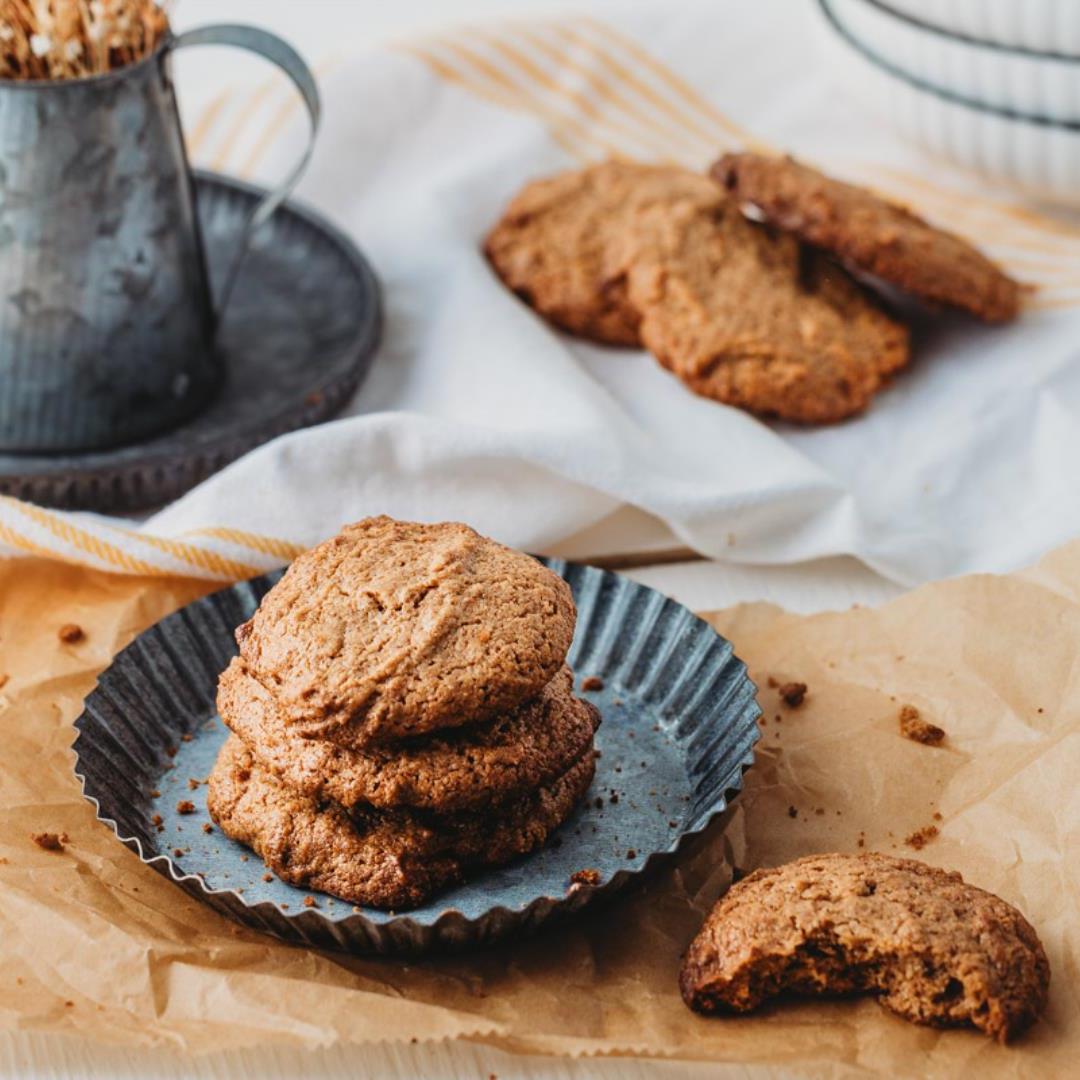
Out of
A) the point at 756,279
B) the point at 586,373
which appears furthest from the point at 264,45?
the point at 756,279

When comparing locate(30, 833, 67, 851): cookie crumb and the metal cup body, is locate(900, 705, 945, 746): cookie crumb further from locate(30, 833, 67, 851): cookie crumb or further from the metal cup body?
the metal cup body

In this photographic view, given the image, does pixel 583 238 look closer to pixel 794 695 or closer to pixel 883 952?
pixel 794 695

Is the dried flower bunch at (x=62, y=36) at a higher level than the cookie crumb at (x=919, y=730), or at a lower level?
higher

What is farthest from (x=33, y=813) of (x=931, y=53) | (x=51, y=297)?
(x=931, y=53)

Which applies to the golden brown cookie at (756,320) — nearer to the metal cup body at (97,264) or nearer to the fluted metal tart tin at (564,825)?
the fluted metal tart tin at (564,825)

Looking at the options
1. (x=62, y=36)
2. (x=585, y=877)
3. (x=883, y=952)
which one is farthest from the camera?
(x=62, y=36)

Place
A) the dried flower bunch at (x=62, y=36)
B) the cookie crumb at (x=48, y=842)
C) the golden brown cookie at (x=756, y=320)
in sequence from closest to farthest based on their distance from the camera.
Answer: the cookie crumb at (x=48, y=842) < the dried flower bunch at (x=62, y=36) < the golden brown cookie at (x=756, y=320)

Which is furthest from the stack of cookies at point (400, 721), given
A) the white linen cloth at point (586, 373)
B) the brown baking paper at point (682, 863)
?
the white linen cloth at point (586, 373)
